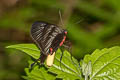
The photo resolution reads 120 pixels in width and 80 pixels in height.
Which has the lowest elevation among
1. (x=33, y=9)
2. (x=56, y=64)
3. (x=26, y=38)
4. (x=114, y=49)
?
(x=56, y=64)

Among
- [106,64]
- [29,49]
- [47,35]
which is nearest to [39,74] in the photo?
[29,49]

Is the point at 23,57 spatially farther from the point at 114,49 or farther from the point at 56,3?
the point at 114,49

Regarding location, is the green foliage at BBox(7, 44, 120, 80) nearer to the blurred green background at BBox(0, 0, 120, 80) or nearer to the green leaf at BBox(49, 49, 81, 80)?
the green leaf at BBox(49, 49, 81, 80)

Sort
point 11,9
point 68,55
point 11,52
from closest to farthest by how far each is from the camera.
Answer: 1. point 68,55
2. point 11,52
3. point 11,9

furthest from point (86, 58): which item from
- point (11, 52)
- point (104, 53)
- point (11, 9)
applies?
point (11, 9)

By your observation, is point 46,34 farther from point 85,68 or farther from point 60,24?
point 60,24

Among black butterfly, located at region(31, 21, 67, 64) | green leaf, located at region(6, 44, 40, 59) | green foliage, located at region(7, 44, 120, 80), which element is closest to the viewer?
green foliage, located at region(7, 44, 120, 80)

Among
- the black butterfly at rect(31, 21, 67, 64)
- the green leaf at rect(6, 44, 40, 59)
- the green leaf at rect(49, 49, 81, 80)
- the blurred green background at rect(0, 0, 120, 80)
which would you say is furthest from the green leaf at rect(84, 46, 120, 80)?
Result: the blurred green background at rect(0, 0, 120, 80)
